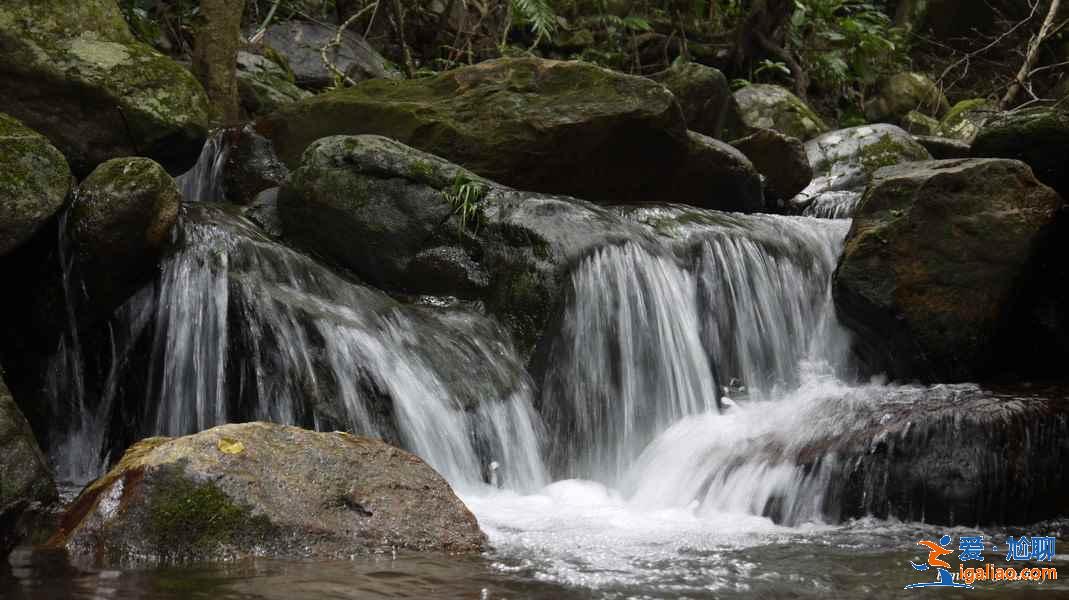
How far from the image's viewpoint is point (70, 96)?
20.8 ft

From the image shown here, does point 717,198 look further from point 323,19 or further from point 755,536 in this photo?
point 323,19

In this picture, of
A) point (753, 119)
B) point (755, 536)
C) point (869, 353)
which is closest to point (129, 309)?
point (755, 536)

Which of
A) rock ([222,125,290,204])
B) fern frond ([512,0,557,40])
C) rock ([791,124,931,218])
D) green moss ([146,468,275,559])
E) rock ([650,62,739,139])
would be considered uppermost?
fern frond ([512,0,557,40])

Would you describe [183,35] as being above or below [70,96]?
above

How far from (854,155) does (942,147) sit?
1.04 metres

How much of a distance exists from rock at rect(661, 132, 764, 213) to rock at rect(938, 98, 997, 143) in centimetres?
484

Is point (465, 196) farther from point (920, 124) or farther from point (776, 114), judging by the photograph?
point (920, 124)

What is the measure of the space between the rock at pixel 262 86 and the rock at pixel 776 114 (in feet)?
17.6

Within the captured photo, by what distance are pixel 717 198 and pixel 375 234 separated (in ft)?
11.3

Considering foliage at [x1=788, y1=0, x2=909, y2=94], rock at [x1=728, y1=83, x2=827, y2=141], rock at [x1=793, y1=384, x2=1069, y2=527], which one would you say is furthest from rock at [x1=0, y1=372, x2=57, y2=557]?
foliage at [x1=788, y1=0, x2=909, y2=94]

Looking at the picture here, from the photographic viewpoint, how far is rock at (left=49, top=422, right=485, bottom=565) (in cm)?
357

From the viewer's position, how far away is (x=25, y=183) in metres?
5.06

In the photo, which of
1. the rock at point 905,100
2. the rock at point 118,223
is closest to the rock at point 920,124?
the rock at point 905,100

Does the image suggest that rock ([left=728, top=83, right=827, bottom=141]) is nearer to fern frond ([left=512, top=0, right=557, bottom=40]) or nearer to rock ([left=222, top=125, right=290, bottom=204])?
fern frond ([left=512, top=0, right=557, bottom=40])
